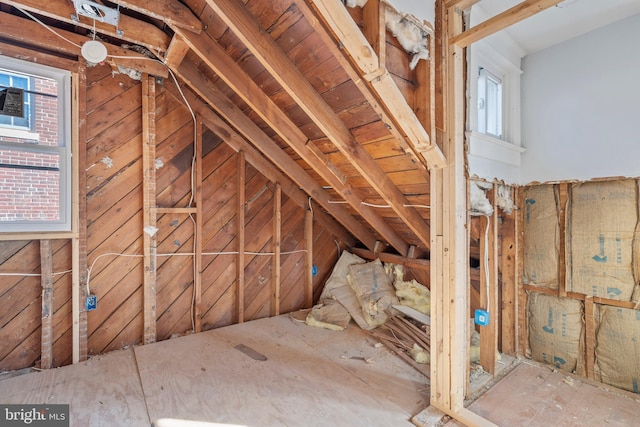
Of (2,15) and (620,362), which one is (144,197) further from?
(620,362)

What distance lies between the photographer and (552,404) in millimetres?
1868

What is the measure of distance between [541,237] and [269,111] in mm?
2308

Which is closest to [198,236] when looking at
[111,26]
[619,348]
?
[111,26]

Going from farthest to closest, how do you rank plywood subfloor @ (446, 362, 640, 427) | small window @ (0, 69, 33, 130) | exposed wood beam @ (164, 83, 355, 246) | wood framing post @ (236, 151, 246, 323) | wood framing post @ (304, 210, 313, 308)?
1. wood framing post @ (304, 210, 313, 308)
2. wood framing post @ (236, 151, 246, 323)
3. exposed wood beam @ (164, 83, 355, 246)
4. small window @ (0, 69, 33, 130)
5. plywood subfloor @ (446, 362, 640, 427)

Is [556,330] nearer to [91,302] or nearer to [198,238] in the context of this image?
[198,238]

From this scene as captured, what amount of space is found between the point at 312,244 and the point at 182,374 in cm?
178

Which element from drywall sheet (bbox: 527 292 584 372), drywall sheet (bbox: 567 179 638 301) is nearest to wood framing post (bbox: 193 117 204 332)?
drywall sheet (bbox: 527 292 584 372)

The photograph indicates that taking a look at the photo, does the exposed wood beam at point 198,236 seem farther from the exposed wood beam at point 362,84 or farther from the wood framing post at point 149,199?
the exposed wood beam at point 362,84

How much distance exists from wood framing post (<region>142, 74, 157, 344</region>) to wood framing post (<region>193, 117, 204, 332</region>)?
33cm

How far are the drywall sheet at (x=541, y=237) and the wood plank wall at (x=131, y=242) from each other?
236 cm

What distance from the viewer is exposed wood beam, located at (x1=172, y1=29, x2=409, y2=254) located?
5.82ft

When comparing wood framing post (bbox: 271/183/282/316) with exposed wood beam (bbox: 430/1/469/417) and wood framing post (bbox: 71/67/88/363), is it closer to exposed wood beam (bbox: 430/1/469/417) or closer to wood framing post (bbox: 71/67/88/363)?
wood framing post (bbox: 71/67/88/363)

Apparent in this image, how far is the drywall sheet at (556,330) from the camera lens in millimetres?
2262

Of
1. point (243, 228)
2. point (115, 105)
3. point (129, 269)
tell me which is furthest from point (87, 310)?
point (115, 105)
